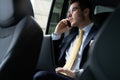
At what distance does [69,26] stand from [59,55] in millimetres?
272

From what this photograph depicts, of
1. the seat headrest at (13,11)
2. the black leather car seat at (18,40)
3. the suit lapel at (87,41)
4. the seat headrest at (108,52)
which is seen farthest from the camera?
the suit lapel at (87,41)

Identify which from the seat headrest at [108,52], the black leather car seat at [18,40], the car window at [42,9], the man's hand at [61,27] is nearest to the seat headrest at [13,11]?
the black leather car seat at [18,40]

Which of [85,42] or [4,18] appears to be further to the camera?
[85,42]

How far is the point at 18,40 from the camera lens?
1842 millimetres

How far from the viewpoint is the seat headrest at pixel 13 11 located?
196 cm

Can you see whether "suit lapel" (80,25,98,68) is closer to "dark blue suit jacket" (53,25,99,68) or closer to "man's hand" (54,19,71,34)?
"dark blue suit jacket" (53,25,99,68)

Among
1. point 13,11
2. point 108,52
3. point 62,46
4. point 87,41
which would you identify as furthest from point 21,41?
point 108,52

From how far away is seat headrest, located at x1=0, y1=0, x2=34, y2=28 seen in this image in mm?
1959

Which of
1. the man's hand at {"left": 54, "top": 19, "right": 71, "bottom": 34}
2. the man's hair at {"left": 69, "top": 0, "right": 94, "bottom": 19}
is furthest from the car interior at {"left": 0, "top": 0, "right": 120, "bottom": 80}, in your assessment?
the man's hand at {"left": 54, "top": 19, "right": 71, "bottom": 34}

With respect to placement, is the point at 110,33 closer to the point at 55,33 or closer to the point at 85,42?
the point at 85,42

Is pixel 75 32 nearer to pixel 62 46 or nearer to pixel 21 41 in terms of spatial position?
pixel 62 46

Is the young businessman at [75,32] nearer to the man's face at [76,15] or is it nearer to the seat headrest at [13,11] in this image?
the man's face at [76,15]

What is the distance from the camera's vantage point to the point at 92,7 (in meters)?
2.38

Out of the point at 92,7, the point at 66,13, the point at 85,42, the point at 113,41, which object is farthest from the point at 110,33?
the point at 66,13
